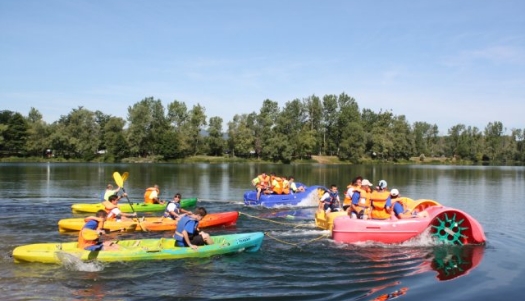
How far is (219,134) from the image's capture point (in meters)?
94.6

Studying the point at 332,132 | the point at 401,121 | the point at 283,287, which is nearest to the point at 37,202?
the point at 283,287

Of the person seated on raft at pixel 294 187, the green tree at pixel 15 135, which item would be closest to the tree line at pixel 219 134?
the green tree at pixel 15 135

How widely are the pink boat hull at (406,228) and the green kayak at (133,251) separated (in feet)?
9.71

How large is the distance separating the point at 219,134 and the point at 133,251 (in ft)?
273

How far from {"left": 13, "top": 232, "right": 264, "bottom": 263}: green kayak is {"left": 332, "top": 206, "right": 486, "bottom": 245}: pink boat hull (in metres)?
2.96

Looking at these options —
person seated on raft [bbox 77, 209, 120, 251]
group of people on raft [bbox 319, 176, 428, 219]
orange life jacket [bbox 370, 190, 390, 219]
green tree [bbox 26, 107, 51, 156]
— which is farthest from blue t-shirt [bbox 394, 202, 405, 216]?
green tree [bbox 26, 107, 51, 156]

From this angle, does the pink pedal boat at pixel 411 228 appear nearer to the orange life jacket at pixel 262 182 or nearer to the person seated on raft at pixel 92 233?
the person seated on raft at pixel 92 233

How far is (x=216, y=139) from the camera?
93.5 meters

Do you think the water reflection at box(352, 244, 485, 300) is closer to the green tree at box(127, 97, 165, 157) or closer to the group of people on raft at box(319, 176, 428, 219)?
the group of people on raft at box(319, 176, 428, 219)

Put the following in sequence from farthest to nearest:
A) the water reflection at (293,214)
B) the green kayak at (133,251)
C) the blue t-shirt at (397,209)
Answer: the water reflection at (293,214)
the blue t-shirt at (397,209)
the green kayak at (133,251)

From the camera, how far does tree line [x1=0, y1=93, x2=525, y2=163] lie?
285 ft

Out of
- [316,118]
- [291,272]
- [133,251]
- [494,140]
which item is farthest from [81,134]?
[494,140]

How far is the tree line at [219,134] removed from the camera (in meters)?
86.9

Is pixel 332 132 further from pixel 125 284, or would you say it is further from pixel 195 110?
pixel 125 284
